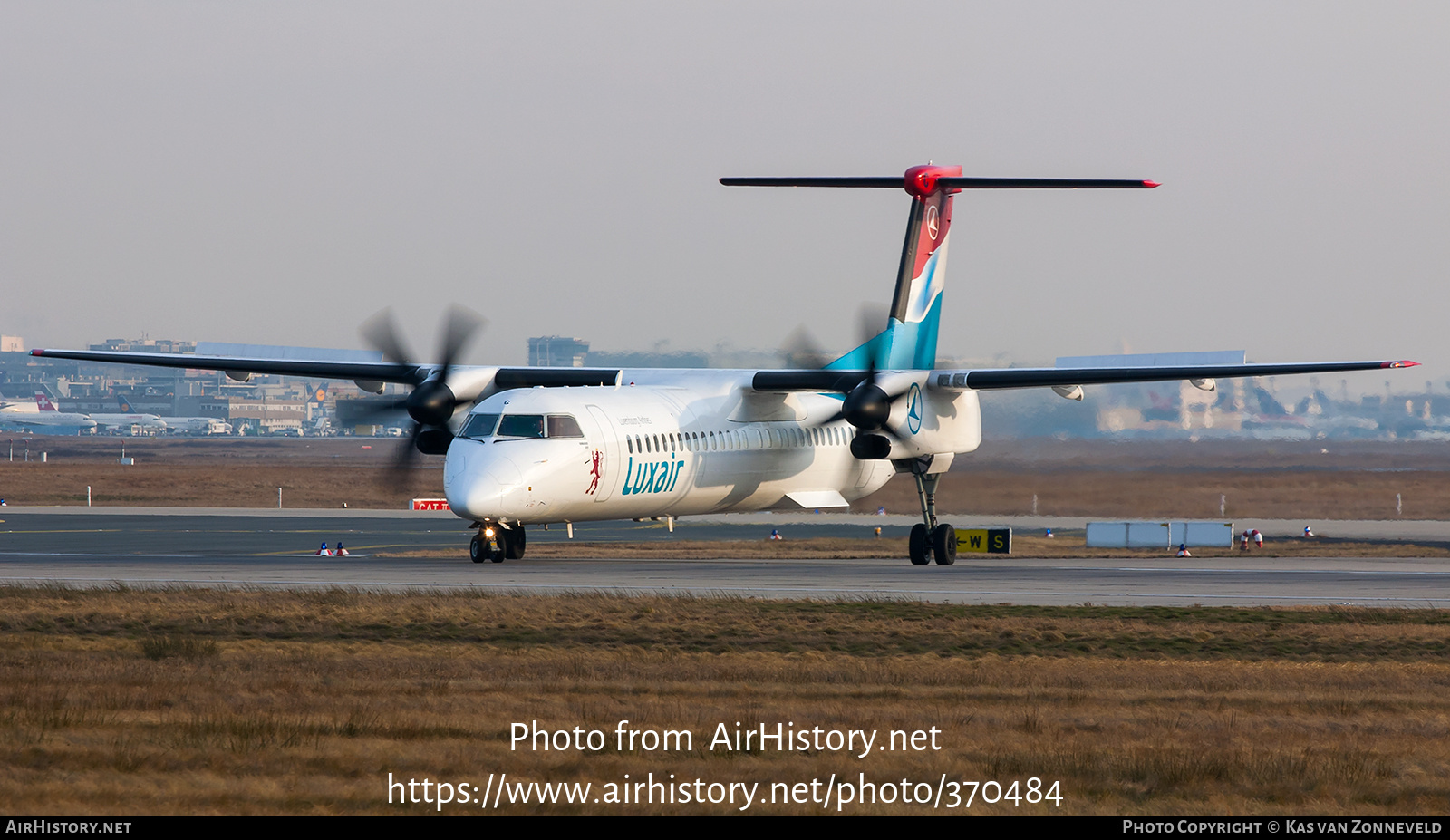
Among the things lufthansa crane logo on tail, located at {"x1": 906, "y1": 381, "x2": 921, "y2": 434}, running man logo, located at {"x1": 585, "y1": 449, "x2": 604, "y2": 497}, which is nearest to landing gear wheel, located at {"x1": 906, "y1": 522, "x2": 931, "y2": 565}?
lufthansa crane logo on tail, located at {"x1": 906, "y1": 381, "x2": 921, "y2": 434}

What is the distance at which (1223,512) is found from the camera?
52750 mm

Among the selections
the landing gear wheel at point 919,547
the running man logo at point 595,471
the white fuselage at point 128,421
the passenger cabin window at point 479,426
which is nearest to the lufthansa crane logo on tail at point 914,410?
the landing gear wheel at point 919,547

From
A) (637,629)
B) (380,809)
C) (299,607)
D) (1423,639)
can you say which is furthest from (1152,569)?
(380,809)

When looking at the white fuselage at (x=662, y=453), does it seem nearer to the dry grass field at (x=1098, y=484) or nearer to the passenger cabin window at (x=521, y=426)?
the passenger cabin window at (x=521, y=426)

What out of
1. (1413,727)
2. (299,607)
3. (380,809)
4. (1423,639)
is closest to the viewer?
(380,809)

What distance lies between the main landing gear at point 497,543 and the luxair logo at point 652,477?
2151mm

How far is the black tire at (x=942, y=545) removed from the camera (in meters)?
31.5

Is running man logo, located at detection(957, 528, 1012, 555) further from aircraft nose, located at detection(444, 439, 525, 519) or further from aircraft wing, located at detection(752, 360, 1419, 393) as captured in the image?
aircraft nose, located at detection(444, 439, 525, 519)

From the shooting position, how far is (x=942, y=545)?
31.5 metres

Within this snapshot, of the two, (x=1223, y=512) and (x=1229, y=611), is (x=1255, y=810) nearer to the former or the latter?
(x=1229, y=611)

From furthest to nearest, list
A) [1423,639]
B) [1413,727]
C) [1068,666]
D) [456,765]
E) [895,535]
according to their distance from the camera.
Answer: [895,535] → [1423,639] → [1068,666] → [1413,727] → [456,765]

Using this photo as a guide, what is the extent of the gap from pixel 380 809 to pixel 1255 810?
183 inches

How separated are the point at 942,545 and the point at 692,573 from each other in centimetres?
740

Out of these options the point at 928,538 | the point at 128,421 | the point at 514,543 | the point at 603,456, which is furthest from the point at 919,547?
the point at 128,421
